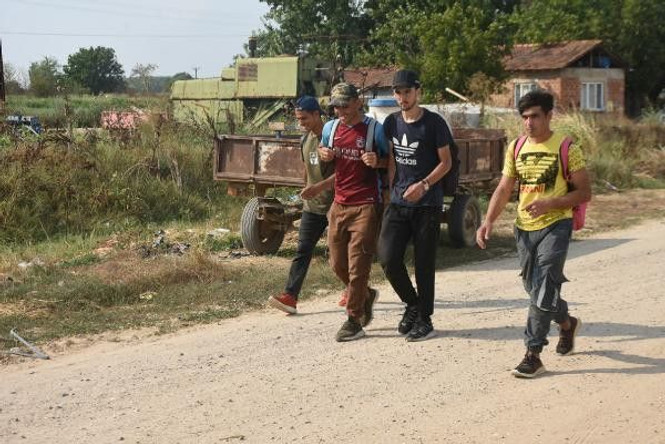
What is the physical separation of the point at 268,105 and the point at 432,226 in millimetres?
13672

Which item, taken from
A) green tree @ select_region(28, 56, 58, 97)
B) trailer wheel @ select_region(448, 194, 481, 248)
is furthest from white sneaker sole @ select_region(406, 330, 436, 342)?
green tree @ select_region(28, 56, 58, 97)

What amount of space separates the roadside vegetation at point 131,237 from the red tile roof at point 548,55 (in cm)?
1947

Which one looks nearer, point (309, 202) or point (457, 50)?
point (309, 202)

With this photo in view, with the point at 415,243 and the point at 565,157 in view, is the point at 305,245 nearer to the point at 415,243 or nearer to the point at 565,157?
the point at 415,243

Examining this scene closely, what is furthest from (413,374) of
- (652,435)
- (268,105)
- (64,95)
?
(268,105)

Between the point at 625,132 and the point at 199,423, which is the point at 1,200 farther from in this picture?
the point at 625,132

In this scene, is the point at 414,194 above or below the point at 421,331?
above

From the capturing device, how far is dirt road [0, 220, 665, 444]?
5.05 meters

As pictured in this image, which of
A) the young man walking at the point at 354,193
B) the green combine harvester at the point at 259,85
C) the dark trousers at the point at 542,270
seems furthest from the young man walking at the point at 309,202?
the green combine harvester at the point at 259,85

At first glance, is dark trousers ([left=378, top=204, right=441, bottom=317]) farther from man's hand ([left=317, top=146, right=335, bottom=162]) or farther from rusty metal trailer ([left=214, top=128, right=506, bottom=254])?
rusty metal trailer ([left=214, top=128, right=506, bottom=254])

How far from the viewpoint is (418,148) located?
6.68 metres

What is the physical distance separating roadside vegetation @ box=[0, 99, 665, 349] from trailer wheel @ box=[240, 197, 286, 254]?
0.16 meters

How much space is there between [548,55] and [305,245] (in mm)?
32475

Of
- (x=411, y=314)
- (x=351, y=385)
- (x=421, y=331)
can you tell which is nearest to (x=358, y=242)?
(x=411, y=314)
